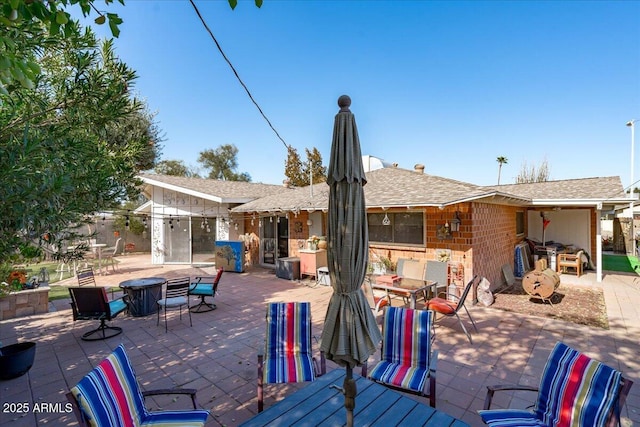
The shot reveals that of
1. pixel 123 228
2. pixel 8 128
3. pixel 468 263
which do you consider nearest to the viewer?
pixel 8 128

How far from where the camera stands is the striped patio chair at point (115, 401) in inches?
87.9

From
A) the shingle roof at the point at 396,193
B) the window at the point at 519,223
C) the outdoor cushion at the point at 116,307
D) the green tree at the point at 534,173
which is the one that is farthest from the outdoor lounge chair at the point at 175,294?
the green tree at the point at 534,173

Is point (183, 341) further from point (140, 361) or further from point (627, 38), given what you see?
point (627, 38)

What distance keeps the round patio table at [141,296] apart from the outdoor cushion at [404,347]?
20.5 feet

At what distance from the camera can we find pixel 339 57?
8.40 m

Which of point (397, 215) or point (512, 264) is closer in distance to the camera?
point (397, 215)

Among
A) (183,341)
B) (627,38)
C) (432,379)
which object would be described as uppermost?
(627,38)

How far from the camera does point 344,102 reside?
2607mm

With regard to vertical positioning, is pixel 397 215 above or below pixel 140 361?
above

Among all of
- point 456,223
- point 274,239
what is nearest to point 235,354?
point 456,223

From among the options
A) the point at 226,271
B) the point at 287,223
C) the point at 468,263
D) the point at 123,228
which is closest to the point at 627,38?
the point at 468,263

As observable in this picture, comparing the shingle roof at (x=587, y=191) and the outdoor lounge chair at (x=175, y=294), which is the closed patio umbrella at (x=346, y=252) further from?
the shingle roof at (x=587, y=191)

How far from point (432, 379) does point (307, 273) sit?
825 cm

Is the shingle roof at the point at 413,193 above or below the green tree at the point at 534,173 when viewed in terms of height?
below
